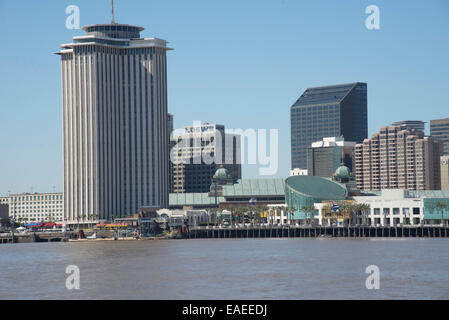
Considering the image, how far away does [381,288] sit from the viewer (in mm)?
91875

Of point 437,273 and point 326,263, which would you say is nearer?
point 437,273

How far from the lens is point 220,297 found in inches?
3410

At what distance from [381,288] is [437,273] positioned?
18.8 meters

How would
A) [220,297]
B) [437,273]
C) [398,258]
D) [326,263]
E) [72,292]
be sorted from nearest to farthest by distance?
[220,297], [72,292], [437,273], [326,263], [398,258]

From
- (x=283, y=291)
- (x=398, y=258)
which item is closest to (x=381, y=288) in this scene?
(x=283, y=291)
